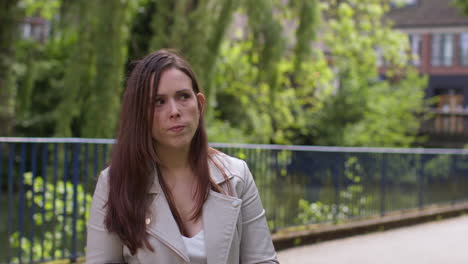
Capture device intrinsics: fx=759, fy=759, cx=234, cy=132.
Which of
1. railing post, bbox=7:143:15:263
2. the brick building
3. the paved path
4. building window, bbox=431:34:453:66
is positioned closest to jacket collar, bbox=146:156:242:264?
railing post, bbox=7:143:15:263

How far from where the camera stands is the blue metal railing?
6.64 metres

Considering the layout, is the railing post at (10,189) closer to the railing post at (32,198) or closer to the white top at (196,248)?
the railing post at (32,198)

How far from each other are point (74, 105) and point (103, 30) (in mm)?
950

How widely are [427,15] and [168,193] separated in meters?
45.9

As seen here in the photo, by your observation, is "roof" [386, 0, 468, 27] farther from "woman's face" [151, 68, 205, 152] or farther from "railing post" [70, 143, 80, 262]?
"woman's face" [151, 68, 205, 152]

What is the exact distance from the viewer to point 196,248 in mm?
2287

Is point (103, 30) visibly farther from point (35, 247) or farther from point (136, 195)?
point (136, 195)

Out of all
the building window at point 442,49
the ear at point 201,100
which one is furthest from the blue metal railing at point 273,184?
the building window at point 442,49

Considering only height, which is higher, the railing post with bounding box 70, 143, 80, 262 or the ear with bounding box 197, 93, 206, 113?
the ear with bounding box 197, 93, 206, 113

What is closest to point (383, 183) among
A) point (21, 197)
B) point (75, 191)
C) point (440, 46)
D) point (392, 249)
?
point (392, 249)

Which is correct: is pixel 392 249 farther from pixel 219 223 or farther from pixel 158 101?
pixel 158 101

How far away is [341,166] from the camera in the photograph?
10094mm

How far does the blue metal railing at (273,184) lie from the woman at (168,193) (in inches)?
151

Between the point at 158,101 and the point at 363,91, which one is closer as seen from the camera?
the point at 158,101
